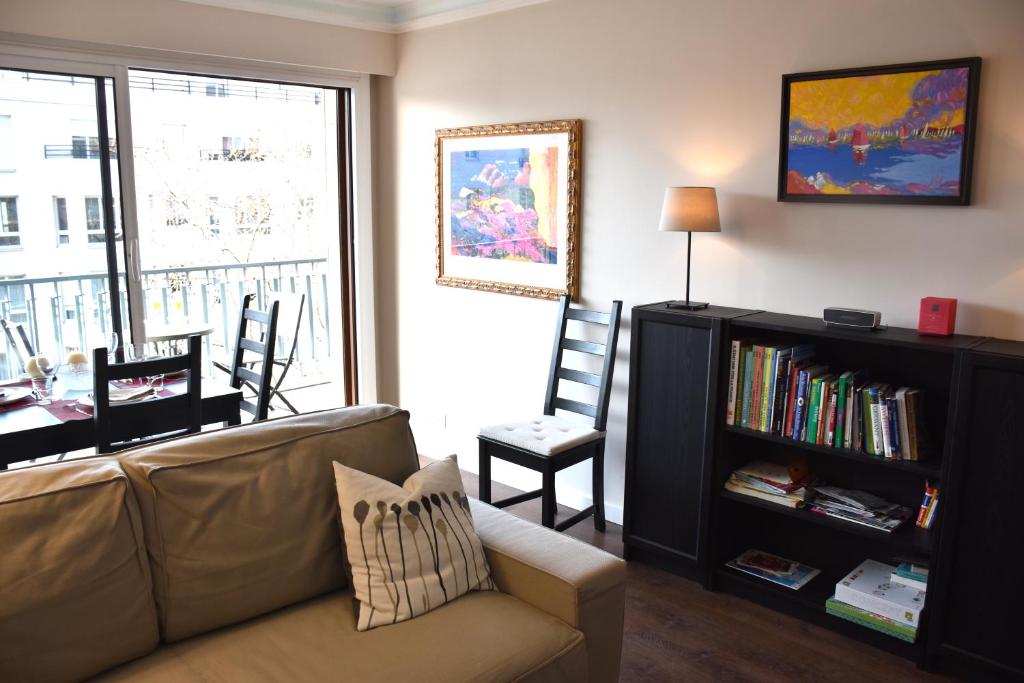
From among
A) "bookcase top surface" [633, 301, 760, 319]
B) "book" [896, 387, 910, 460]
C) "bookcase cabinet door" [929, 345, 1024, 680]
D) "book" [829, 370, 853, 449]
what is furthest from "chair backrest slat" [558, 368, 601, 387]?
"bookcase cabinet door" [929, 345, 1024, 680]

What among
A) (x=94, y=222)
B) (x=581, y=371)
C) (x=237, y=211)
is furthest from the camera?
(x=237, y=211)

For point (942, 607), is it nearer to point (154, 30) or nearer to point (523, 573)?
point (523, 573)

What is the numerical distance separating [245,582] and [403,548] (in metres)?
0.40

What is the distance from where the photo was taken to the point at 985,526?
2.58 metres

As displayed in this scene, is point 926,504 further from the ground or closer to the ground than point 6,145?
closer to the ground

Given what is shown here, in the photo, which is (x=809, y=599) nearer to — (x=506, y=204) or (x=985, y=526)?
(x=985, y=526)

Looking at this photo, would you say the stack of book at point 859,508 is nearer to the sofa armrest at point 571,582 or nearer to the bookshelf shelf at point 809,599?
the bookshelf shelf at point 809,599

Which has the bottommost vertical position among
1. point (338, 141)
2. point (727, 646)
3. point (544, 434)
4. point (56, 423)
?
point (727, 646)

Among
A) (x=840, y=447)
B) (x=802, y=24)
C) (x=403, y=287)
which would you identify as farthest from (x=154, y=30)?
(x=840, y=447)

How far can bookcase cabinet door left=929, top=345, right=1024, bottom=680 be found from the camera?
2.50 meters

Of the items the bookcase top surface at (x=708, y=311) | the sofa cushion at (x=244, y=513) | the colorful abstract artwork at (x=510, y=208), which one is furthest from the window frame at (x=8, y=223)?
the bookcase top surface at (x=708, y=311)

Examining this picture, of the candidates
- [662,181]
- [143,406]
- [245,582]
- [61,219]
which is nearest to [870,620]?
[662,181]

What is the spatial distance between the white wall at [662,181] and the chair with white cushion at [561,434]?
0.15m

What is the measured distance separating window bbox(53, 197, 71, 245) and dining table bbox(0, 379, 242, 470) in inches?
37.7
